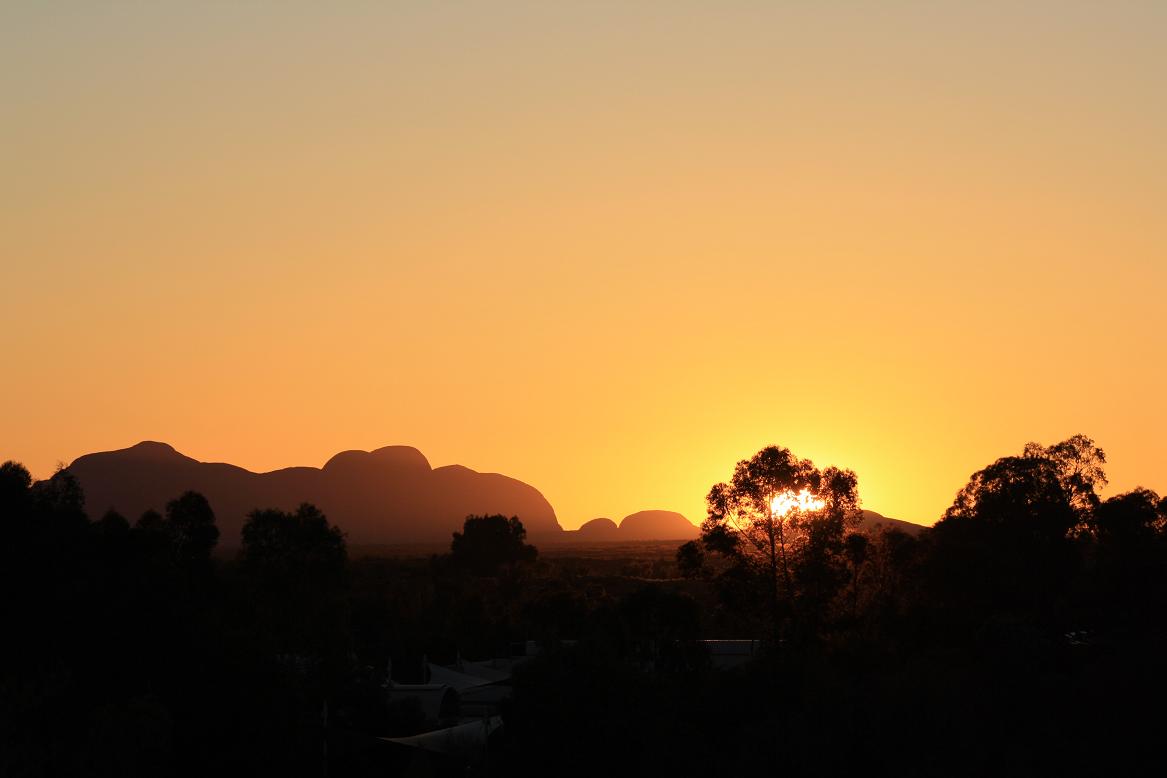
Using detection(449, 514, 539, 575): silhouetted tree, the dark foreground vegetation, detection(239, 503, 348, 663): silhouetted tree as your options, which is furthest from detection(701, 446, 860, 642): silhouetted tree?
detection(449, 514, 539, 575): silhouetted tree

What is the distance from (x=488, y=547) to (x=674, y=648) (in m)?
95.4

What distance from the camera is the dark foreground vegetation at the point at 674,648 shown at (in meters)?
38.4

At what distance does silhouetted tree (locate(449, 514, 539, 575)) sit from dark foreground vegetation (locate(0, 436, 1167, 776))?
200 feet

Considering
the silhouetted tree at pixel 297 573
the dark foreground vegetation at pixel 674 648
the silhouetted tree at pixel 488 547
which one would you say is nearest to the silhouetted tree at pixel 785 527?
the dark foreground vegetation at pixel 674 648

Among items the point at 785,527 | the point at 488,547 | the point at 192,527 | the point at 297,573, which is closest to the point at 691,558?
the point at 785,527

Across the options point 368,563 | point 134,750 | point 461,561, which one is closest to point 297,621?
point 134,750

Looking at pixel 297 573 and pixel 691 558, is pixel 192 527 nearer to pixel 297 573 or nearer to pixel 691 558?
pixel 297 573

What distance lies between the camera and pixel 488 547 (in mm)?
147875

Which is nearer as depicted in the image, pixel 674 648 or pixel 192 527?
pixel 674 648

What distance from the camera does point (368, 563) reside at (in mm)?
163875

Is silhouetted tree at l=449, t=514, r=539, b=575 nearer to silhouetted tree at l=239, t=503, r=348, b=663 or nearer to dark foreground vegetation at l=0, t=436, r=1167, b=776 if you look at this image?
dark foreground vegetation at l=0, t=436, r=1167, b=776

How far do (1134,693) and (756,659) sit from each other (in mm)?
13777

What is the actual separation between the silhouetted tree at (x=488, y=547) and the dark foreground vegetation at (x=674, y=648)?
6103cm

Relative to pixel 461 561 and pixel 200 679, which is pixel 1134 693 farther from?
pixel 461 561
